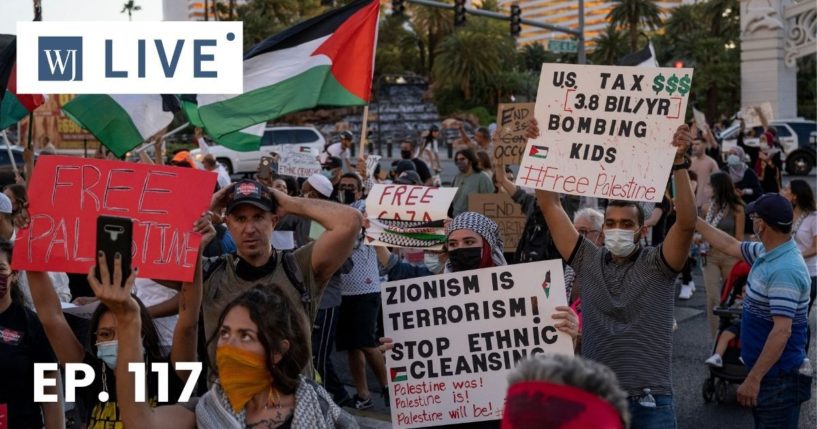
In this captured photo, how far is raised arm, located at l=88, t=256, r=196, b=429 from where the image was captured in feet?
10.0

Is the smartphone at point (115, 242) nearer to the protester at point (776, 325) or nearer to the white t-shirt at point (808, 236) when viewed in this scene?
the protester at point (776, 325)

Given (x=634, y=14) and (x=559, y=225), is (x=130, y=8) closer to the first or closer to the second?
(x=634, y=14)

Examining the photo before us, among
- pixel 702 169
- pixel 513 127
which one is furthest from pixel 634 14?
pixel 513 127

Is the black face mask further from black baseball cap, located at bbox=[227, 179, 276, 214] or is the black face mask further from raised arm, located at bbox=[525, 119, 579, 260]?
black baseball cap, located at bbox=[227, 179, 276, 214]

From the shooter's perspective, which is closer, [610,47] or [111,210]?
[111,210]

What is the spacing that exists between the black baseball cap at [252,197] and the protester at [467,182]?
6.80m

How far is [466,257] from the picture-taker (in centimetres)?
500

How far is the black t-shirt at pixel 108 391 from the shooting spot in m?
3.93

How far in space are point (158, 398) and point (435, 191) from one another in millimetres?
3918

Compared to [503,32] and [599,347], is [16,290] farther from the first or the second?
[503,32]

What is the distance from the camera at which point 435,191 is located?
7605 mm

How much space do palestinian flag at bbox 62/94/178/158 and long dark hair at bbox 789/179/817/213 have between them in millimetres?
5423

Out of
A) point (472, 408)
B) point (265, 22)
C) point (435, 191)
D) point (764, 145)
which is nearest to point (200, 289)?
point (472, 408)

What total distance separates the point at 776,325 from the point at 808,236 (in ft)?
10.4
